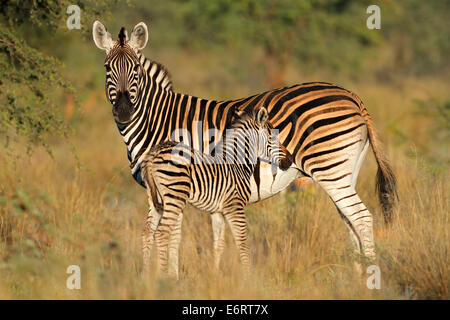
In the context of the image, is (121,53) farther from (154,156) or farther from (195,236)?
(195,236)

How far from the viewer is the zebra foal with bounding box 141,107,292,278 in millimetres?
5812

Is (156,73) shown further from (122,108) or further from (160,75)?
(122,108)

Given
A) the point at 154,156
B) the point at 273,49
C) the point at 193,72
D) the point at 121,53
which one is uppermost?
the point at 193,72

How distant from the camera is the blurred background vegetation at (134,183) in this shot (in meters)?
Answer: 5.55

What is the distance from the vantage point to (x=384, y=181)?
22.1 ft

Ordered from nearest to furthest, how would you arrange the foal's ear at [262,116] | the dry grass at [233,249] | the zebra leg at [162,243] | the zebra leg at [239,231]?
the dry grass at [233,249]
the zebra leg at [162,243]
the zebra leg at [239,231]
the foal's ear at [262,116]

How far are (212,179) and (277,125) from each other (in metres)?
1.05

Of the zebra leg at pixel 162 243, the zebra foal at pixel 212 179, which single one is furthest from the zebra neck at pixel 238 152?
the zebra leg at pixel 162 243

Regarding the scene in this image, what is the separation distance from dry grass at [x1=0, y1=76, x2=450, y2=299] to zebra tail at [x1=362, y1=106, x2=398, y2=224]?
0.56 ft

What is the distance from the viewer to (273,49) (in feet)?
58.6

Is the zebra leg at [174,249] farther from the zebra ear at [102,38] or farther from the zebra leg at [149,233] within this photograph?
the zebra ear at [102,38]

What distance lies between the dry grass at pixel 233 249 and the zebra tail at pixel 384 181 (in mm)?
171
